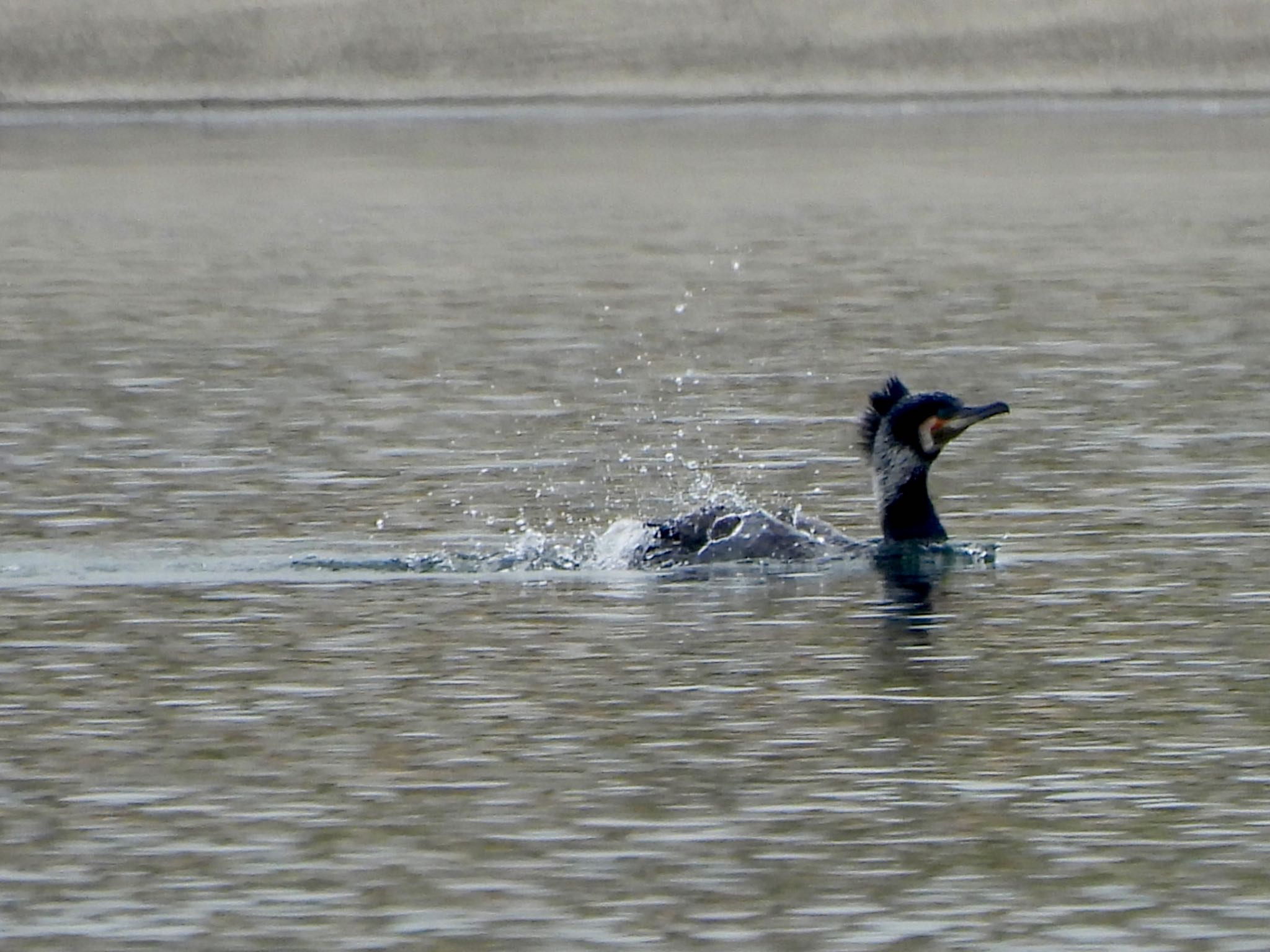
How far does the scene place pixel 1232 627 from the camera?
53.0 ft

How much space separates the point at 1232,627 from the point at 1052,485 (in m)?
5.47

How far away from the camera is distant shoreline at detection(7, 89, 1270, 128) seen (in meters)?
104

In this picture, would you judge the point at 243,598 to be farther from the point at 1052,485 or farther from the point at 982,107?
the point at 982,107

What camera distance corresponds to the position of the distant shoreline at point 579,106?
10381 centimetres

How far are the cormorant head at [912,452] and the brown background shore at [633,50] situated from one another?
288 feet

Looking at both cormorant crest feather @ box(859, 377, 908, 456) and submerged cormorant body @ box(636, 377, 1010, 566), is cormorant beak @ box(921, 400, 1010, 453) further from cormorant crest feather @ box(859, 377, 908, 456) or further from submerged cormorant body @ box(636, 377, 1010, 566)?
cormorant crest feather @ box(859, 377, 908, 456)

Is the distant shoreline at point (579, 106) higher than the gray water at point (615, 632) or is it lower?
higher

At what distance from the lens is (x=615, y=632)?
16.2 m

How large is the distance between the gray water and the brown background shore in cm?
6775

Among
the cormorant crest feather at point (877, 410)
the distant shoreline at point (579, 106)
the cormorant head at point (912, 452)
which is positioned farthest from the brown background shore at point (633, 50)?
the cormorant head at point (912, 452)

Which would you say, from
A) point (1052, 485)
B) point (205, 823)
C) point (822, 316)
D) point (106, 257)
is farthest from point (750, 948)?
point (106, 257)

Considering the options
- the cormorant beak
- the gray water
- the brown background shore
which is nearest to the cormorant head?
the cormorant beak

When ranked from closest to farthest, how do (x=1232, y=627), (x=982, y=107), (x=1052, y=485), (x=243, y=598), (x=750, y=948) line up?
(x=750, y=948)
(x=1232, y=627)
(x=243, y=598)
(x=1052, y=485)
(x=982, y=107)

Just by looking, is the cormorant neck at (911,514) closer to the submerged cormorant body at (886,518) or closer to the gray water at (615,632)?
the submerged cormorant body at (886,518)
